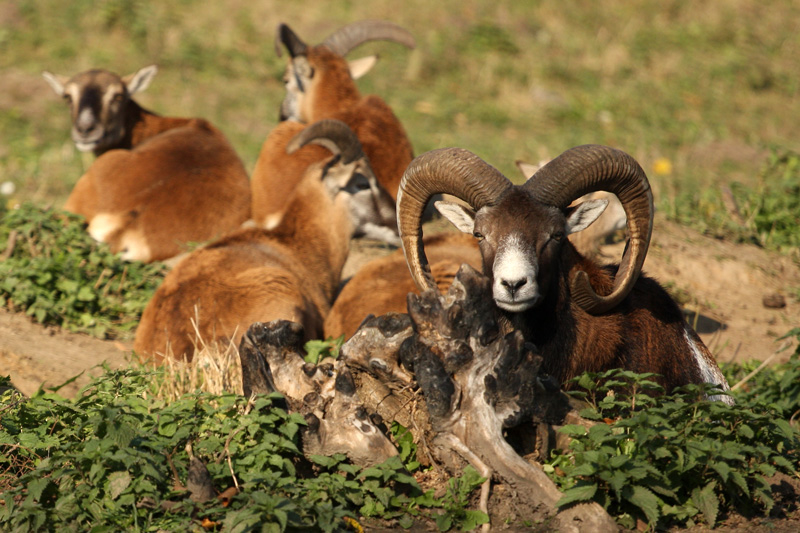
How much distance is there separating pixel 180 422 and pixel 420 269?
6.32 feet

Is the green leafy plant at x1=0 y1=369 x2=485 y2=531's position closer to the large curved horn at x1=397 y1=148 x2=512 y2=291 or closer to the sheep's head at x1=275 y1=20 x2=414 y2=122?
the large curved horn at x1=397 y1=148 x2=512 y2=291

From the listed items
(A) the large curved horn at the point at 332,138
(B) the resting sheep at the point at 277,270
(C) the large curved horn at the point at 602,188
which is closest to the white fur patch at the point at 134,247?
(B) the resting sheep at the point at 277,270

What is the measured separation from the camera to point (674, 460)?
431 centimetres

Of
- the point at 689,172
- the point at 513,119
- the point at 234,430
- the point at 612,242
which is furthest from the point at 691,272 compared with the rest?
the point at 513,119

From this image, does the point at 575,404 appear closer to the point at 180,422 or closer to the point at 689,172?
the point at 180,422

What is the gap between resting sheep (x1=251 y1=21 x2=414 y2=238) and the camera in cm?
1032

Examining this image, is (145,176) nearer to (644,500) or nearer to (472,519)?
(472,519)

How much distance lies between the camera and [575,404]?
16.0 feet

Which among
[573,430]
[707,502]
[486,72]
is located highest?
[573,430]

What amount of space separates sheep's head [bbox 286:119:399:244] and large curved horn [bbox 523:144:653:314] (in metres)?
3.65

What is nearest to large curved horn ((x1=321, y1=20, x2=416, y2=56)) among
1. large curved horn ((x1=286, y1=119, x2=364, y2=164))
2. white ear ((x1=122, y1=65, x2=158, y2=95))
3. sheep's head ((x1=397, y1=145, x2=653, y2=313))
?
white ear ((x1=122, y1=65, x2=158, y2=95))

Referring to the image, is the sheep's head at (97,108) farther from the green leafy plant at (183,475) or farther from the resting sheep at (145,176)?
the green leafy plant at (183,475)

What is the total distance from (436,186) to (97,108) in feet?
22.3

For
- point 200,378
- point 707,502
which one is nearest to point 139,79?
point 200,378
